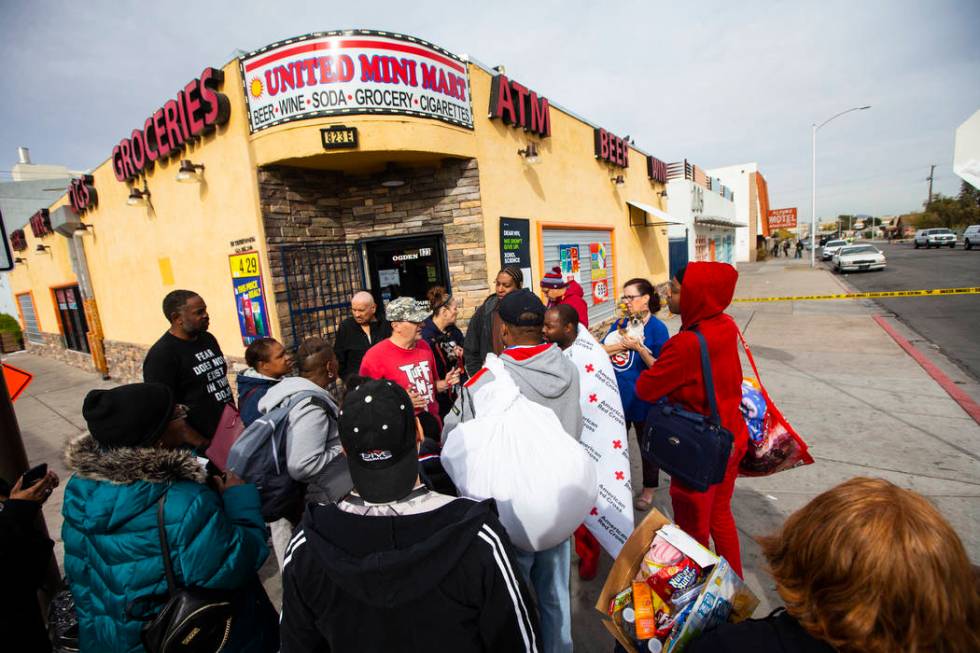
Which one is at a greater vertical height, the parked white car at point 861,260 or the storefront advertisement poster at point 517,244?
the storefront advertisement poster at point 517,244

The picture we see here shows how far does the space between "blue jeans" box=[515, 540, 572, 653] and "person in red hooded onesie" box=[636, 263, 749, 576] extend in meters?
0.76

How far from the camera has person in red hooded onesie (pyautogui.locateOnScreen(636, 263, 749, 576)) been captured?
7.61 feet

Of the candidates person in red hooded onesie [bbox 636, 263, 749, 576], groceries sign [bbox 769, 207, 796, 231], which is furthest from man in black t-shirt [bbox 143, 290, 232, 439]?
groceries sign [bbox 769, 207, 796, 231]

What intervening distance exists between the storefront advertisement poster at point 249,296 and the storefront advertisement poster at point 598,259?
6.77 m

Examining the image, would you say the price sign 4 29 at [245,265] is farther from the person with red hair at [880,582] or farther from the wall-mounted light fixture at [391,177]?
the person with red hair at [880,582]

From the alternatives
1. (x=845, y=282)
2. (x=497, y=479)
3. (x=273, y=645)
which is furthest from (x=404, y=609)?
(x=845, y=282)

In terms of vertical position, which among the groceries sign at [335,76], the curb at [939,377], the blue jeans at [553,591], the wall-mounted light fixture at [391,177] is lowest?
the curb at [939,377]

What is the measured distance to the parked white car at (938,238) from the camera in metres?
34.5

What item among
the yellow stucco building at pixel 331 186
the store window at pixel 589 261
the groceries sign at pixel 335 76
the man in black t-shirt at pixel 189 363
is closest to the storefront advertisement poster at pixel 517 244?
the yellow stucco building at pixel 331 186

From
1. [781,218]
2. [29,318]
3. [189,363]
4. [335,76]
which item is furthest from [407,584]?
[781,218]

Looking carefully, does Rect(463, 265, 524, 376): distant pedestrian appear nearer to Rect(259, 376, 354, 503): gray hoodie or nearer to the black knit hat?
Rect(259, 376, 354, 503): gray hoodie

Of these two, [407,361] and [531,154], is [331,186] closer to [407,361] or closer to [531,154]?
[531,154]

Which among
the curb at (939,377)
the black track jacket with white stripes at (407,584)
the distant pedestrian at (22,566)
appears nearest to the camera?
the black track jacket with white stripes at (407,584)

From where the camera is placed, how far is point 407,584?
1073mm
